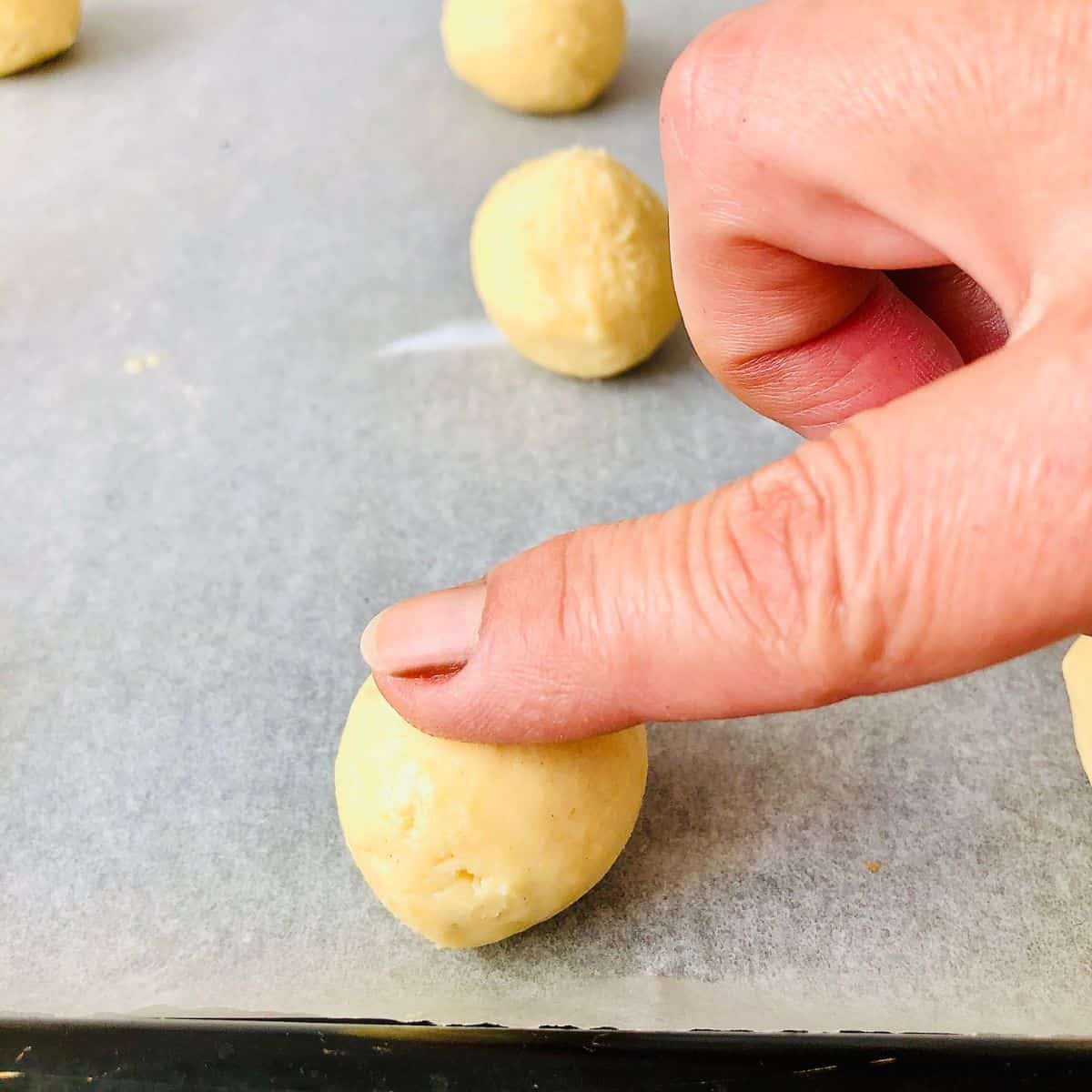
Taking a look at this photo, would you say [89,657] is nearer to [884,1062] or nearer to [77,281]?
[77,281]

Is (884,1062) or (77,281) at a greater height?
(77,281)

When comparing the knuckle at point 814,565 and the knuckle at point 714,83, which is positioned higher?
the knuckle at point 714,83

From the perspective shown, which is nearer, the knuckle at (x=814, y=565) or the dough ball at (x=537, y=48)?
the knuckle at (x=814, y=565)

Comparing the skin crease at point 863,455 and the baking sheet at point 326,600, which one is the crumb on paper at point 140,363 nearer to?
the baking sheet at point 326,600

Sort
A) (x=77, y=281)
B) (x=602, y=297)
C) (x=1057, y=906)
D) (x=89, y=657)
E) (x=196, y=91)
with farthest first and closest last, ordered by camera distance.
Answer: (x=196, y=91) → (x=77, y=281) → (x=602, y=297) → (x=89, y=657) → (x=1057, y=906)

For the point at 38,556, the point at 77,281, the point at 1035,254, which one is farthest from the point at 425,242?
the point at 1035,254

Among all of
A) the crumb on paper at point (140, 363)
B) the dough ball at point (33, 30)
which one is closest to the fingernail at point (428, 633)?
the crumb on paper at point (140, 363)

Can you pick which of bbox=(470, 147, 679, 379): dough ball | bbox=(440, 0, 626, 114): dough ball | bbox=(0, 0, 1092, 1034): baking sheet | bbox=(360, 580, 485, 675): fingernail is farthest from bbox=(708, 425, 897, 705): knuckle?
bbox=(440, 0, 626, 114): dough ball

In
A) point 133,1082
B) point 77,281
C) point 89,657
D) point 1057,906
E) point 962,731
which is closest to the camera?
point 133,1082
